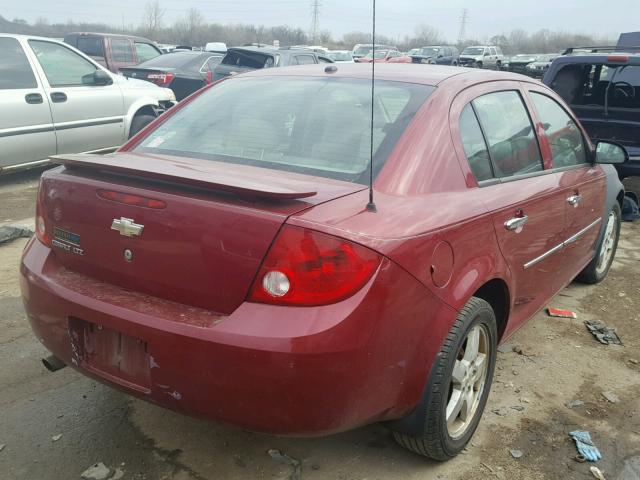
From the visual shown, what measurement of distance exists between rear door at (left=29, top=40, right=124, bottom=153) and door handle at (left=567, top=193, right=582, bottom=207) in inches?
227

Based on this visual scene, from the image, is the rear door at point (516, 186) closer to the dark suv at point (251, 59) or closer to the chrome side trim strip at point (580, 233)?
the chrome side trim strip at point (580, 233)

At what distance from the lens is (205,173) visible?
7.44 ft

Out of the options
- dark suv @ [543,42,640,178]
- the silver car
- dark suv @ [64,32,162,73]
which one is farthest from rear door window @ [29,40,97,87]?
dark suv @ [64,32,162,73]

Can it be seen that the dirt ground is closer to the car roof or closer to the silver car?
the car roof

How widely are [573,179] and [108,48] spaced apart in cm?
1327

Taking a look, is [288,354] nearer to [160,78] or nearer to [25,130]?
[25,130]

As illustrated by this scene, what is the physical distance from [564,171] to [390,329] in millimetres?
2024

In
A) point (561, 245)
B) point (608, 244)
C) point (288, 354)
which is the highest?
point (288, 354)

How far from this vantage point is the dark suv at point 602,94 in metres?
7.17

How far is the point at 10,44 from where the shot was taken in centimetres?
684

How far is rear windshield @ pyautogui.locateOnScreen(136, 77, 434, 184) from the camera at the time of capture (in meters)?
2.55

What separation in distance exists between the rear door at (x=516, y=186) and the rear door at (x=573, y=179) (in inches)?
6.9

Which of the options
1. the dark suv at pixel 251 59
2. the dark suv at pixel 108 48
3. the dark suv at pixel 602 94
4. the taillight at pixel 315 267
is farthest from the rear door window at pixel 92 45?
the taillight at pixel 315 267

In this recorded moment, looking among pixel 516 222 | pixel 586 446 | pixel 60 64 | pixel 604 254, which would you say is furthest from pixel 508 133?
pixel 60 64
